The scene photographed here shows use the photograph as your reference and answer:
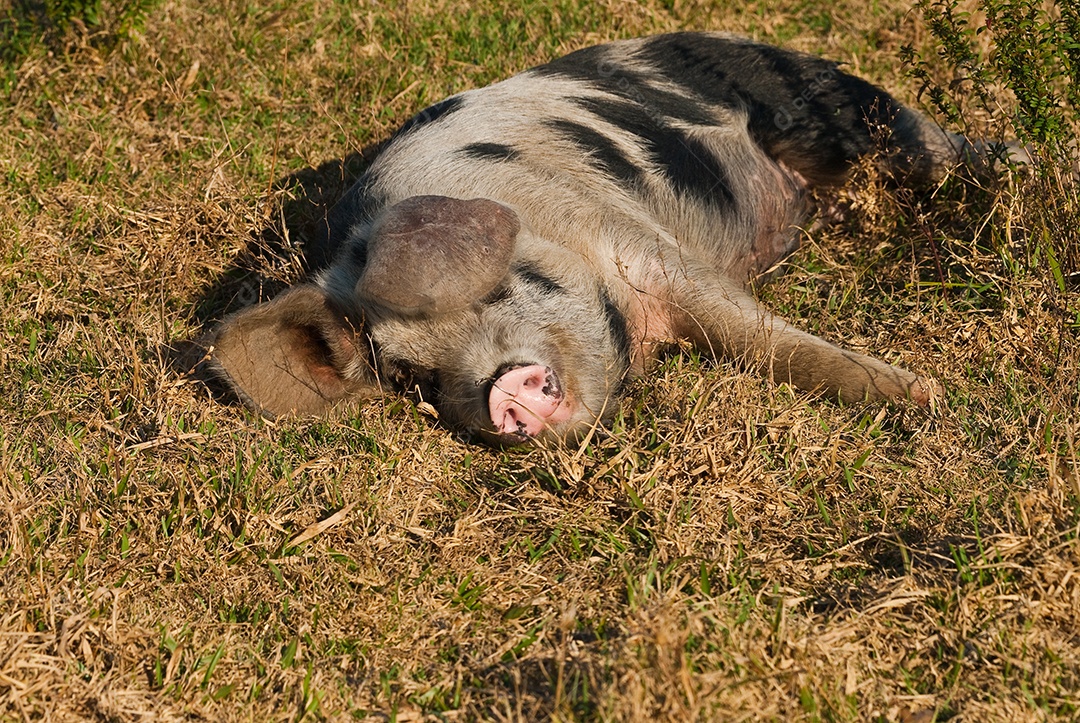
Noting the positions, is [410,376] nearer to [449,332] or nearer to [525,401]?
[449,332]

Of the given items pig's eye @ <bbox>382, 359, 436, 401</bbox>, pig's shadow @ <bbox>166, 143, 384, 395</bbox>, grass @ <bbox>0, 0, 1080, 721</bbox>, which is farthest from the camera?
pig's shadow @ <bbox>166, 143, 384, 395</bbox>

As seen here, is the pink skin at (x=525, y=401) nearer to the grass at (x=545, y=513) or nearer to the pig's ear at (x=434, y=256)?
the grass at (x=545, y=513)

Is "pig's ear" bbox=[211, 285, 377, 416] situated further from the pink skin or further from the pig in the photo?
the pink skin

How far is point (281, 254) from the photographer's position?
444 cm

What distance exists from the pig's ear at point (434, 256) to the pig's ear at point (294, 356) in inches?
13.5

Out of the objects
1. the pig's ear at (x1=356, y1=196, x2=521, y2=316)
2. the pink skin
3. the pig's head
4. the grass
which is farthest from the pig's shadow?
the pink skin

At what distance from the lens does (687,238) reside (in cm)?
408

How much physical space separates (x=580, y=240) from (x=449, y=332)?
579 mm

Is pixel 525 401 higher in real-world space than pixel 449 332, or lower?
lower

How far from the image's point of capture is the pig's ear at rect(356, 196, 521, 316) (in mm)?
3176

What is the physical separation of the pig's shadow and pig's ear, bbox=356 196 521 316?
617mm

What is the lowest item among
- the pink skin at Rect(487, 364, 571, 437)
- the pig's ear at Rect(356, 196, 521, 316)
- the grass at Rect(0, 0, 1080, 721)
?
the grass at Rect(0, 0, 1080, 721)

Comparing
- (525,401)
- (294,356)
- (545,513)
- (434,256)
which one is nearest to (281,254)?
(294,356)

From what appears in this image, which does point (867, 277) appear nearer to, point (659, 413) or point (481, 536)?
point (659, 413)
